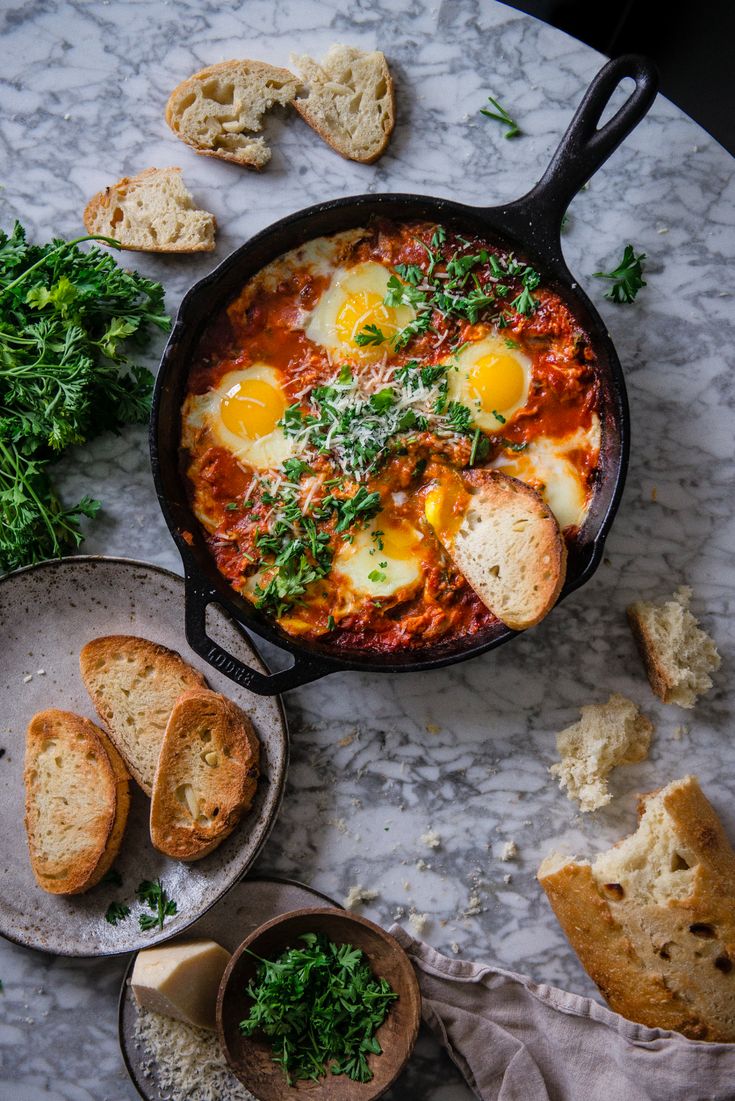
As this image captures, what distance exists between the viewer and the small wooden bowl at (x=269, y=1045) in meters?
3.62

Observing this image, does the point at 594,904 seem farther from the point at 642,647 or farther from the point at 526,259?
the point at 526,259

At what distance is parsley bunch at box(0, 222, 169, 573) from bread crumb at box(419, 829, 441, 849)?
1.86 meters

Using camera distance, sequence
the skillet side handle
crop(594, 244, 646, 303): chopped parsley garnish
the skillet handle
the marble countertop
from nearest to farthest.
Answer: the skillet side handle < the skillet handle < crop(594, 244, 646, 303): chopped parsley garnish < the marble countertop

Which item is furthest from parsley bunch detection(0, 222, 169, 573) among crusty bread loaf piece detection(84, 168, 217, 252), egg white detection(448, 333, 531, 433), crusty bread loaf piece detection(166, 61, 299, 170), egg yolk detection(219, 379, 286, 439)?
egg white detection(448, 333, 531, 433)

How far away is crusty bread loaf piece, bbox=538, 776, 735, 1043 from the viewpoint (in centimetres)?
355

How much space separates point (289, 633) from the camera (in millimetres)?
3670

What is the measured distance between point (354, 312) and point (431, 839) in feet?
6.98

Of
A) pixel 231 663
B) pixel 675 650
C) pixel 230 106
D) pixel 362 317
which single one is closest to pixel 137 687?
pixel 231 663

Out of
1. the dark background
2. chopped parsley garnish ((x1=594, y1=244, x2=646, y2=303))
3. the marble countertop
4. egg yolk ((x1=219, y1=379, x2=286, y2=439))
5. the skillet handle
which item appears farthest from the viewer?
the dark background

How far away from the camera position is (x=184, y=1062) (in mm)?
3816

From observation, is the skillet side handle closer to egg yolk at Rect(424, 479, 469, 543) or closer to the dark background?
egg yolk at Rect(424, 479, 469, 543)

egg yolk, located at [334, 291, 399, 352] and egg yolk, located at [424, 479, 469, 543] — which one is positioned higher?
egg yolk, located at [334, 291, 399, 352]

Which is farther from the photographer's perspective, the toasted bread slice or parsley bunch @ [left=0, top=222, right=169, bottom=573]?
the toasted bread slice

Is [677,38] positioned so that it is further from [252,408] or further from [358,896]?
[358,896]
